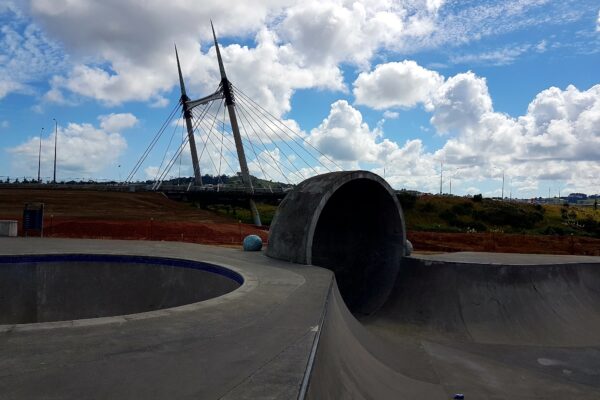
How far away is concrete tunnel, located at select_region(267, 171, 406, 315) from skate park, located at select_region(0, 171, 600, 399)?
0.18 feet

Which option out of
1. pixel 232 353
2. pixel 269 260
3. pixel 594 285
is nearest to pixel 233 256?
pixel 269 260

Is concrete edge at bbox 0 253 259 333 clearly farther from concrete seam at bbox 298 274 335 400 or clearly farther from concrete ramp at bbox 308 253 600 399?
concrete seam at bbox 298 274 335 400

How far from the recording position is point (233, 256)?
51.4 feet

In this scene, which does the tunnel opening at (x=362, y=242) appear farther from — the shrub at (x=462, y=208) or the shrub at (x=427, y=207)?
the shrub at (x=462, y=208)

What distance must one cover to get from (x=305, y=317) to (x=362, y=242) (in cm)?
998

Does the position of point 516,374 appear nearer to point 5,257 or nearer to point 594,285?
point 594,285

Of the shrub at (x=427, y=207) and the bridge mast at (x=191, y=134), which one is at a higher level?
the bridge mast at (x=191, y=134)

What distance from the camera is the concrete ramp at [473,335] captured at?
30.1ft

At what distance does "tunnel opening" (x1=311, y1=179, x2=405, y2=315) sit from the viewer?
16578 mm

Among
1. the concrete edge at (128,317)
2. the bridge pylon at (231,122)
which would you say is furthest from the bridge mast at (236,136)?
the concrete edge at (128,317)

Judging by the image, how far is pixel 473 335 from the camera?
14070 mm

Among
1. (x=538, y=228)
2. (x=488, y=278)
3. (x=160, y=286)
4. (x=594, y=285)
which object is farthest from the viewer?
(x=538, y=228)

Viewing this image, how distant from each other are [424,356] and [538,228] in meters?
48.6

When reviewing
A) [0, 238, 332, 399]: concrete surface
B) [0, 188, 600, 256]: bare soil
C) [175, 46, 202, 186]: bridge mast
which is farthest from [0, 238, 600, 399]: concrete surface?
[175, 46, 202, 186]: bridge mast
